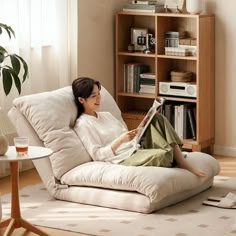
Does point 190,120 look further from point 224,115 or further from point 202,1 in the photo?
point 202,1

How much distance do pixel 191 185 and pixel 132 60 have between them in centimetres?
230

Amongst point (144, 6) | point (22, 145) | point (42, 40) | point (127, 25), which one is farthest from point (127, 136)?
point (127, 25)

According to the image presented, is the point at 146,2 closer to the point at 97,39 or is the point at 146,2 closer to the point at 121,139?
the point at 97,39

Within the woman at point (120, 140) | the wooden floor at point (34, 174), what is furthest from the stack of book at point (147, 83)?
the woman at point (120, 140)

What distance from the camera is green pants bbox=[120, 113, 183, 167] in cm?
488

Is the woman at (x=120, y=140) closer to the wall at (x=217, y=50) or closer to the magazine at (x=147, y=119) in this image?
the magazine at (x=147, y=119)

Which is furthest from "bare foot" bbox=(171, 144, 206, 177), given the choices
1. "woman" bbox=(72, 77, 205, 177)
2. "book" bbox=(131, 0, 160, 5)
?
"book" bbox=(131, 0, 160, 5)

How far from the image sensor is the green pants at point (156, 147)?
4883 mm

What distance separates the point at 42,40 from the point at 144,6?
106 cm

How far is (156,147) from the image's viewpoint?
5.05 meters

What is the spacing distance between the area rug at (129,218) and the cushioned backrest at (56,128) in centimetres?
28

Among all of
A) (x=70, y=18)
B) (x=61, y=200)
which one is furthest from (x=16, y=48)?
(x=61, y=200)

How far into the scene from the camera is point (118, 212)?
15.4 ft

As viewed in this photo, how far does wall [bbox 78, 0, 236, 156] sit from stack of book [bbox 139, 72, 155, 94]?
34 centimetres
